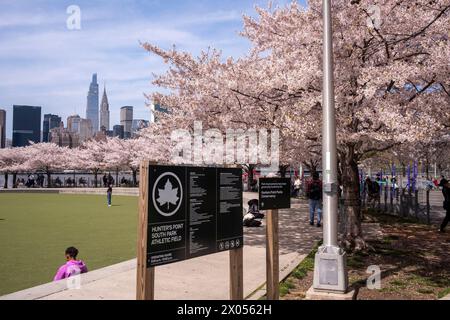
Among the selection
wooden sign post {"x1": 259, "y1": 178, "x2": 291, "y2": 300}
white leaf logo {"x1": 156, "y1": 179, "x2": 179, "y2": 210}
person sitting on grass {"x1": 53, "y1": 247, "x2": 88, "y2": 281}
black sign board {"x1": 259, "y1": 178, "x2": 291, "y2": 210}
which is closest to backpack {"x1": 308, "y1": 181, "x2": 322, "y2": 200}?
black sign board {"x1": 259, "y1": 178, "x2": 291, "y2": 210}

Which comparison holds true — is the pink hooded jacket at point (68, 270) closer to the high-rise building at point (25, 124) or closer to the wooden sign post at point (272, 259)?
the wooden sign post at point (272, 259)

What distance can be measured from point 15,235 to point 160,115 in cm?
822

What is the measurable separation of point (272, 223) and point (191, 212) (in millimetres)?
1861

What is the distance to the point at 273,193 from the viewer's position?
6.44 metres

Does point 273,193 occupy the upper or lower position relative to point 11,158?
lower

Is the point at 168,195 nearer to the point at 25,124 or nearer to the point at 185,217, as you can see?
the point at 185,217

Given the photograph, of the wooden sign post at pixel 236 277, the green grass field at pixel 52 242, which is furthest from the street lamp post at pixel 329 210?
the green grass field at pixel 52 242

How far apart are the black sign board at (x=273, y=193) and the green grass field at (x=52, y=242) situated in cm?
449

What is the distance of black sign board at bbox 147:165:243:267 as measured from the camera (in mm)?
4418

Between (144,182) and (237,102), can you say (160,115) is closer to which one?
(237,102)

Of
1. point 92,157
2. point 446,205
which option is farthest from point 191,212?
point 92,157

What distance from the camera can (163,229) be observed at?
4.48 m

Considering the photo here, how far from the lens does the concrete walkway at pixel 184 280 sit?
6.36 metres
